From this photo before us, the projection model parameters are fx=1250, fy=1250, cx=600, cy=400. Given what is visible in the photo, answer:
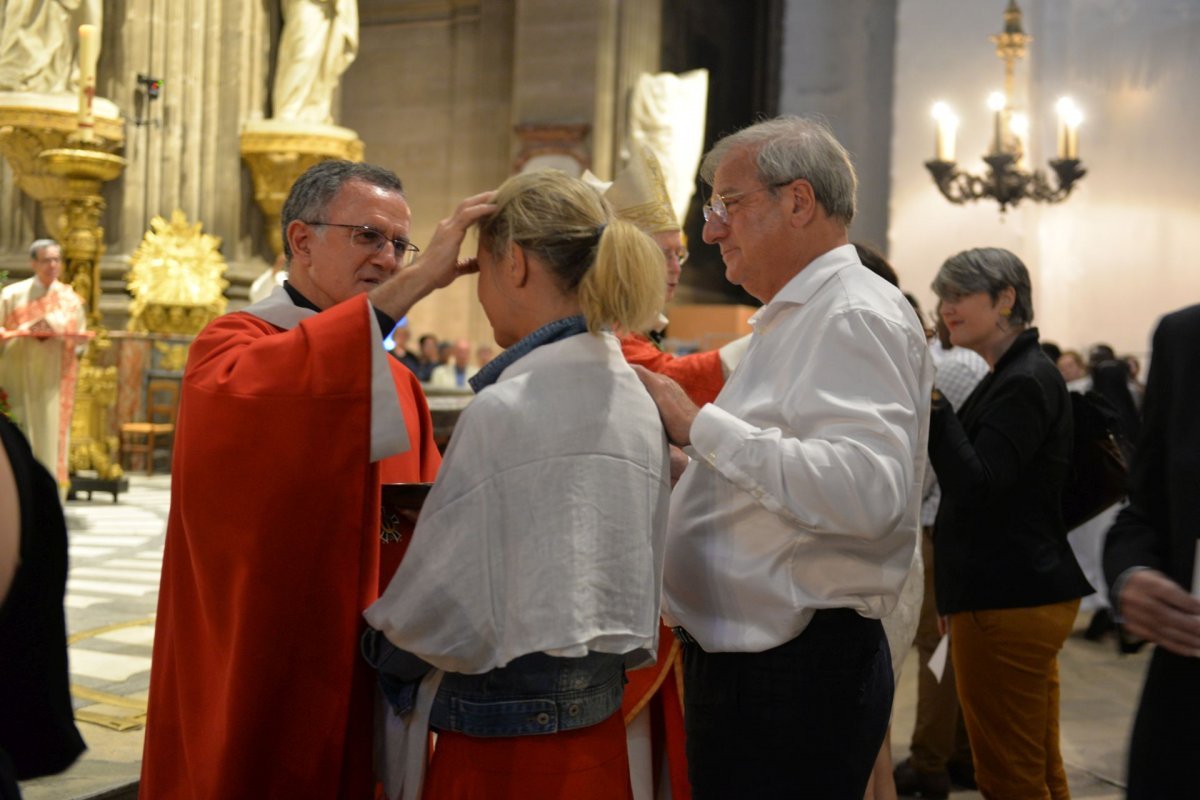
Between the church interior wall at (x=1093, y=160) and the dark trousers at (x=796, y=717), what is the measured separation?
11.6 meters

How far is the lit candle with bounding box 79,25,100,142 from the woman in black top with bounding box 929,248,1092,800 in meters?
5.58

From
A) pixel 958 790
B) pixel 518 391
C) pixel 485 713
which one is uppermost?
pixel 518 391

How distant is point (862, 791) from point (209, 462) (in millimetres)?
1214

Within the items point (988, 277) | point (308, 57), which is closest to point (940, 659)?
point (988, 277)

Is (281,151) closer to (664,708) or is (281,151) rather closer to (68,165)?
(68,165)

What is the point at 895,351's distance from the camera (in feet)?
6.63

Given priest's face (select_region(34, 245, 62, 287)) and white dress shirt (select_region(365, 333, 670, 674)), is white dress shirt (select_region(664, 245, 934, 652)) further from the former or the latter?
priest's face (select_region(34, 245, 62, 287))

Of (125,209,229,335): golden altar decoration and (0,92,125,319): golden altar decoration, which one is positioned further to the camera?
(125,209,229,335): golden altar decoration

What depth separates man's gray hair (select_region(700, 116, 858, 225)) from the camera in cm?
213

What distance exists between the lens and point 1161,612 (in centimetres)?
160

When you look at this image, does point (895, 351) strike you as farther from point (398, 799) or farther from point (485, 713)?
point (398, 799)

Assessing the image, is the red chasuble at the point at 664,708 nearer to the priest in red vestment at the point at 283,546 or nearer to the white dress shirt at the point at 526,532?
the white dress shirt at the point at 526,532

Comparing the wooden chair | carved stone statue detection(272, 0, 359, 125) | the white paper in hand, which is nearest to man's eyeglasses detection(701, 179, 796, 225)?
the white paper in hand

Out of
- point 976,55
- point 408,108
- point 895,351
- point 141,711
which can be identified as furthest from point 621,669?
point 408,108
